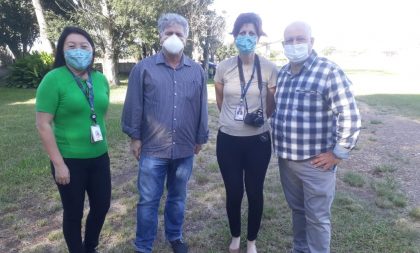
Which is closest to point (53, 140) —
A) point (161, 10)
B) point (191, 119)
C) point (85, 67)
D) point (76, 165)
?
point (76, 165)

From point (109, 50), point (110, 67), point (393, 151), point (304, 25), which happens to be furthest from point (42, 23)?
point (304, 25)

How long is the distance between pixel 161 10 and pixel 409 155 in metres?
15.8

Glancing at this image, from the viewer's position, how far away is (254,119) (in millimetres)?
2975

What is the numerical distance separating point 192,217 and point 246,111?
5.41 ft

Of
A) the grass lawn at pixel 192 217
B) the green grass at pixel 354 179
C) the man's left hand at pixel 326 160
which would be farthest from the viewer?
the green grass at pixel 354 179

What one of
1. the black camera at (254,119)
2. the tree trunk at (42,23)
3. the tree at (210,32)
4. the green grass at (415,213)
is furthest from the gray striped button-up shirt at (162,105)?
the tree at (210,32)

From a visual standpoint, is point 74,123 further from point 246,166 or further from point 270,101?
point 270,101

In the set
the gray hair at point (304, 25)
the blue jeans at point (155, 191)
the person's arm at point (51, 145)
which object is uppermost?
the gray hair at point (304, 25)

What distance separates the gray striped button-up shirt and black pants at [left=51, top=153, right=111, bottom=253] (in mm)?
375

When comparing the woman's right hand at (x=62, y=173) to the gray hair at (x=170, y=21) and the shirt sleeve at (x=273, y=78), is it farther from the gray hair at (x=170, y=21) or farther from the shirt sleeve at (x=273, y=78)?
the shirt sleeve at (x=273, y=78)

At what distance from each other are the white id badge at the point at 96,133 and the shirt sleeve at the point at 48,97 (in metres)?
0.31

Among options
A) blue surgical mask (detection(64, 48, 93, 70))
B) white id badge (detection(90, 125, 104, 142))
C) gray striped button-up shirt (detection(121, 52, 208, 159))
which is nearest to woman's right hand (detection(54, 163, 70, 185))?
white id badge (detection(90, 125, 104, 142))

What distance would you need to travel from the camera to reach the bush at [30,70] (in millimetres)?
18484

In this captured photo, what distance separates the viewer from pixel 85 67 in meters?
2.68
